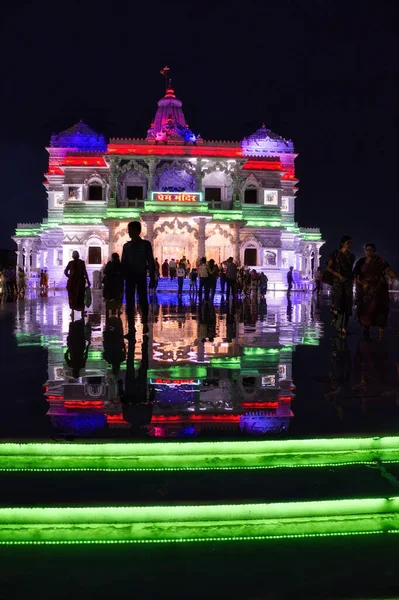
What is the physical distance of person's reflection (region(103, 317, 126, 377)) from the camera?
7566 millimetres

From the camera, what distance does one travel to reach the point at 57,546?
283 cm

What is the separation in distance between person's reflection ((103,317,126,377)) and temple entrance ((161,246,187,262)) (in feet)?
108

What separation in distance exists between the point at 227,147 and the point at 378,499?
44.5m

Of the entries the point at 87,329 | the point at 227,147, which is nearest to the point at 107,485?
the point at 87,329

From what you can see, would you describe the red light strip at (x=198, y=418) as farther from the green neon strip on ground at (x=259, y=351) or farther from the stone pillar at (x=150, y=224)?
the stone pillar at (x=150, y=224)

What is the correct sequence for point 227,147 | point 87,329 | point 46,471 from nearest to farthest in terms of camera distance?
point 46,471 → point 87,329 → point 227,147

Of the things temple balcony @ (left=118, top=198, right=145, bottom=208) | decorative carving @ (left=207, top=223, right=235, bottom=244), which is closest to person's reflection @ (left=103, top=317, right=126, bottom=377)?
temple balcony @ (left=118, top=198, right=145, bottom=208)

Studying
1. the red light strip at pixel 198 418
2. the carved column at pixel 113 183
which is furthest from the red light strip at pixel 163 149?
the red light strip at pixel 198 418

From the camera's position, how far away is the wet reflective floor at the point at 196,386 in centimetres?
438

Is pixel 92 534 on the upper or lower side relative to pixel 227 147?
lower

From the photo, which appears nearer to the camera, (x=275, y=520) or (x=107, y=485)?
(x=275, y=520)

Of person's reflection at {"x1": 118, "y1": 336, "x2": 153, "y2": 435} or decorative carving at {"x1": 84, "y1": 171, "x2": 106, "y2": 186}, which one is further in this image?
decorative carving at {"x1": 84, "y1": 171, "x2": 106, "y2": 186}

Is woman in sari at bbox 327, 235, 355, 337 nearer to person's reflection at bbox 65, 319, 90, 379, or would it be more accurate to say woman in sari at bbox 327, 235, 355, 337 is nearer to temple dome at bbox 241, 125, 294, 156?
person's reflection at bbox 65, 319, 90, 379

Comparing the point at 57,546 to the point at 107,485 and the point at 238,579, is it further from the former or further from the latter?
the point at 238,579
